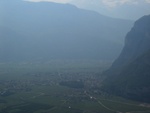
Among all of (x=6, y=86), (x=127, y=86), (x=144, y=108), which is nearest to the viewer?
(x=144, y=108)

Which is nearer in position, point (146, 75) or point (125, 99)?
point (125, 99)

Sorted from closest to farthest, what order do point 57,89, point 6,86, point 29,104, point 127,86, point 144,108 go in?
point 144,108
point 29,104
point 127,86
point 57,89
point 6,86

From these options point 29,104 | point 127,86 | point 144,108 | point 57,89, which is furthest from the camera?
point 57,89

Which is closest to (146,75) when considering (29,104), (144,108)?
(144,108)

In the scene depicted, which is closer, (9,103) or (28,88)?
(9,103)

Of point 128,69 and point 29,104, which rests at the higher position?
point 128,69

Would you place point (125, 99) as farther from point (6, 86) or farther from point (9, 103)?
point (6, 86)

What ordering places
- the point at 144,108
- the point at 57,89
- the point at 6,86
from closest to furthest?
the point at 144,108 < the point at 57,89 < the point at 6,86

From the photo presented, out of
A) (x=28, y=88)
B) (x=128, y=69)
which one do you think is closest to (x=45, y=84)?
(x=28, y=88)

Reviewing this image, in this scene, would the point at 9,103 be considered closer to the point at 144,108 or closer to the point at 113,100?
the point at 113,100
